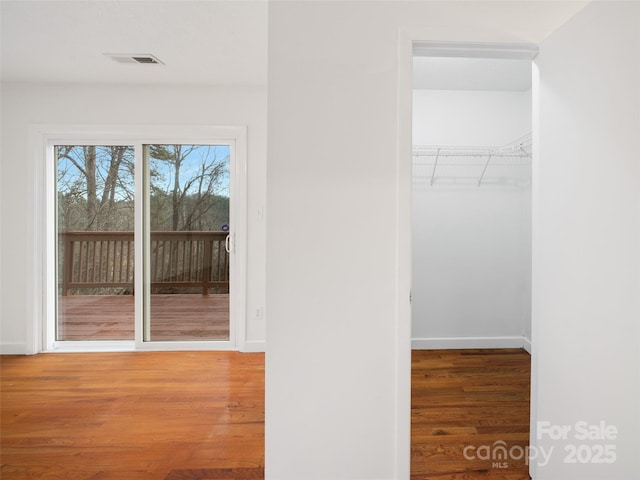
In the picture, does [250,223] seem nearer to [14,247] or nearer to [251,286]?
[251,286]

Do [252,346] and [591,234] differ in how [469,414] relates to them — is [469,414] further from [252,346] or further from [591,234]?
[252,346]

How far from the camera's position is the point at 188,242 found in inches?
138

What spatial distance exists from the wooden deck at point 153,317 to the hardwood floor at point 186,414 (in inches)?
10.0

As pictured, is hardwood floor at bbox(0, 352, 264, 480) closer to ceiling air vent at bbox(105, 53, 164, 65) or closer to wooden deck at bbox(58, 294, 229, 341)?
wooden deck at bbox(58, 294, 229, 341)

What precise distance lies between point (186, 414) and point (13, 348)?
2.33 m

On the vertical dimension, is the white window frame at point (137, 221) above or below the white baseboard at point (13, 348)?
above

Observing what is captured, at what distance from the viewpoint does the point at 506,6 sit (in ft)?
5.10

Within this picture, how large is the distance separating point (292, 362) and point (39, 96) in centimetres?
361

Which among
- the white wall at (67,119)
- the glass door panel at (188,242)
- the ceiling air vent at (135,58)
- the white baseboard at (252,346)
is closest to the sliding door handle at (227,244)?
the glass door panel at (188,242)

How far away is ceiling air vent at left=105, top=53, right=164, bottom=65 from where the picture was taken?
2697mm

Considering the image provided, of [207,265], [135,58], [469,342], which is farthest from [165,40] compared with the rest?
[469,342]

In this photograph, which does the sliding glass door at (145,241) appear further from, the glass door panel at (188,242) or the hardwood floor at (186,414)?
the hardwood floor at (186,414)

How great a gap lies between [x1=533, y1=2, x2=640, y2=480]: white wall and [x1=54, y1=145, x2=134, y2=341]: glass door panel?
3.49m

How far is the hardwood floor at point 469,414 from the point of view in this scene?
181 cm
